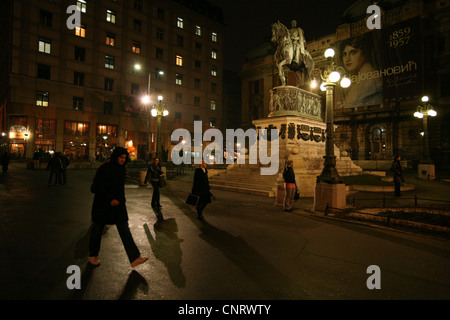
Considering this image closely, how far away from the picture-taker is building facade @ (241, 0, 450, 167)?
94.2 feet

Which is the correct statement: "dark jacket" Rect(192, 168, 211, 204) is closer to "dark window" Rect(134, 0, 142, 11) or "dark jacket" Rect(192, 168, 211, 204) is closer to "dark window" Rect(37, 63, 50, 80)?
"dark window" Rect(37, 63, 50, 80)

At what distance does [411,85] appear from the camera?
1141 inches

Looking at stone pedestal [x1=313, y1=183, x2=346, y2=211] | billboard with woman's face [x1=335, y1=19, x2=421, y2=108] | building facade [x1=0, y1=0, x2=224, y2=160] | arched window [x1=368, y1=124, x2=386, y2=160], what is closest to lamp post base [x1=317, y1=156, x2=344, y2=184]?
stone pedestal [x1=313, y1=183, x2=346, y2=211]

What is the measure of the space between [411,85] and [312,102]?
18.5 meters

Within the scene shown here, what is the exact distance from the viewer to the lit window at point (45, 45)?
33.6m

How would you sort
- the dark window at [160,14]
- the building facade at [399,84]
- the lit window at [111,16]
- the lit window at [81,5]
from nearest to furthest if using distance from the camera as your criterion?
1. the building facade at [399,84]
2. the lit window at [81,5]
3. the lit window at [111,16]
4. the dark window at [160,14]

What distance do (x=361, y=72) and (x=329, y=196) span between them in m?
29.8

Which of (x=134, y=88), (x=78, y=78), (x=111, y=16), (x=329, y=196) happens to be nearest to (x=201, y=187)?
(x=329, y=196)

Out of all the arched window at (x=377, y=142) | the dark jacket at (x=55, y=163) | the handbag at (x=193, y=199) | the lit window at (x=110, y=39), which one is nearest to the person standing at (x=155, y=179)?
the handbag at (x=193, y=199)

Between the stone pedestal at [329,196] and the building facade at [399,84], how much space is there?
965 inches

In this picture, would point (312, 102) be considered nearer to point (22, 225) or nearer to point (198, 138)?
point (22, 225)

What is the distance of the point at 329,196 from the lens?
8.77 metres

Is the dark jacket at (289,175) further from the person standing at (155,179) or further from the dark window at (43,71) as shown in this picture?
the dark window at (43,71)

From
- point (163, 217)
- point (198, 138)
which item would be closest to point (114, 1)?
point (198, 138)
